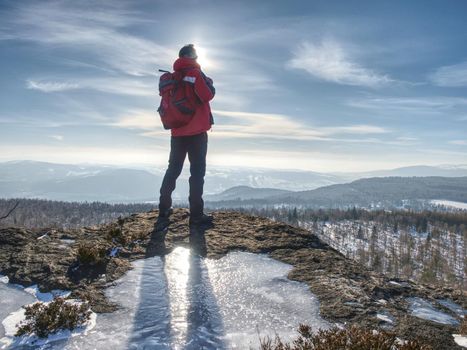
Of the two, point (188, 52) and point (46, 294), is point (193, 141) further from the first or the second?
point (46, 294)

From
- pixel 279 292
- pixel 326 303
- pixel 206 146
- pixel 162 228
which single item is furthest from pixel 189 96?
pixel 326 303

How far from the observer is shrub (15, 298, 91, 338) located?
4977 mm

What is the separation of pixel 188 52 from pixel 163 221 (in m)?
5.31

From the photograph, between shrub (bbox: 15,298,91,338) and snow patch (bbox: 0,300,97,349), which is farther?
shrub (bbox: 15,298,91,338)

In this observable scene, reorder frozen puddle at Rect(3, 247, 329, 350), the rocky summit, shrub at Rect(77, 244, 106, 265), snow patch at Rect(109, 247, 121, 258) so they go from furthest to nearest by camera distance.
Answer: snow patch at Rect(109, 247, 121, 258)
shrub at Rect(77, 244, 106, 265)
the rocky summit
frozen puddle at Rect(3, 247, 329, 350)

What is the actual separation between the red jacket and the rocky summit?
9.80 feet

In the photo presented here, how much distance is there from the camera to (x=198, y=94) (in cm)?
977

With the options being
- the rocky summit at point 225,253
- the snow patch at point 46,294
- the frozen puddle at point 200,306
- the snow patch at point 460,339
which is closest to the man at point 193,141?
the rocky summit at point 225,253

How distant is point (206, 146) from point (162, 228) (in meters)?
2.87

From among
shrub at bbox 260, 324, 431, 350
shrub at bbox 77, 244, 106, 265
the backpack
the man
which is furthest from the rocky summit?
the backpack

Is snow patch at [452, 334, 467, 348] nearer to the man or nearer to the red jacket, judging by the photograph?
the man

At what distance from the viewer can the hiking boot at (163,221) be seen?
10.4 metres

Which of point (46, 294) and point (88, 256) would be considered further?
point (88, 256)

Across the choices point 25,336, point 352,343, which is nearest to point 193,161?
point 25,336
